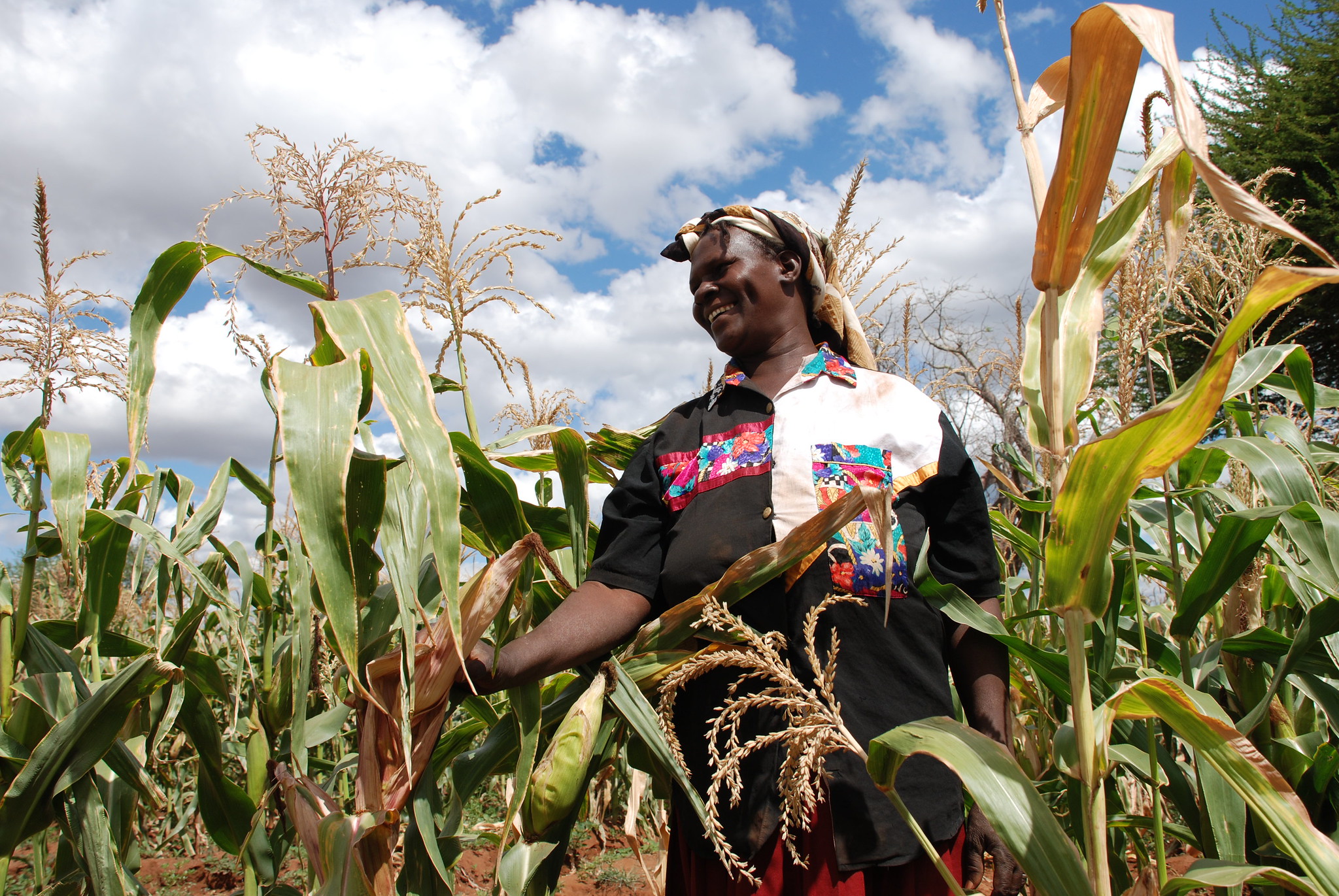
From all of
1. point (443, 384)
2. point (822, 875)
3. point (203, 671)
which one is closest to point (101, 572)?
point (203, 671)

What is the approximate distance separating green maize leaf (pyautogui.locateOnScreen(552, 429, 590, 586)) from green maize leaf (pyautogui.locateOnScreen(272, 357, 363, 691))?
58cm

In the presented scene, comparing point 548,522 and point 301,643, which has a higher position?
point 548,522

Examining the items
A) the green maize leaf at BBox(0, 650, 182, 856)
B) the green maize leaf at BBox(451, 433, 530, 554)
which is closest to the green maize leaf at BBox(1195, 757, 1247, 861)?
the green maize leaf at BBox(451, 433, 530, 554)

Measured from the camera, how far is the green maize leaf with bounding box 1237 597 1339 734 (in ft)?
4.02

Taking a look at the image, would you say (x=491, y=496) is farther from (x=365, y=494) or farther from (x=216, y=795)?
(x=216, y=795)

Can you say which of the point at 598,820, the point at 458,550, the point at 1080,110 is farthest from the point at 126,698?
the point at 598,820

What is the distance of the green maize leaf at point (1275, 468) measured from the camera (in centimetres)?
139

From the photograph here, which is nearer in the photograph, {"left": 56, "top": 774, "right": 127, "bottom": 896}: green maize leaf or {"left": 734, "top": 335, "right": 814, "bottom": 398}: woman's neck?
{"left": 56, "top": 774, "right": 127, "bottom": 896}: green maize leaf

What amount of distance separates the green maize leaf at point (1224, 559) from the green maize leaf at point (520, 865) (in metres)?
1.13

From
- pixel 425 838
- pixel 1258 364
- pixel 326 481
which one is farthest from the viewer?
pixel 1258 364

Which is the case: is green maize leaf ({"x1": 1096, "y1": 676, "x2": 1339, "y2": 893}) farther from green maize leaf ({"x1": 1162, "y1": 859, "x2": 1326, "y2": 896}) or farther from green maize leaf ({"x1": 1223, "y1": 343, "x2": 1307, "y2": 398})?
green maize leaf ({"x1": 1223, "y1": 343, "x2": 1307, "y2": 398})

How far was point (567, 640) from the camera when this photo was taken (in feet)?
4.15

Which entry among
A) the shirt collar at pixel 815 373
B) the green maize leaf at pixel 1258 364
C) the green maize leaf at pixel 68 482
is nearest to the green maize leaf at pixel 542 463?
the shirt collar at pixel 815 373

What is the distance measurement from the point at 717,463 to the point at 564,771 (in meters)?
0.63
